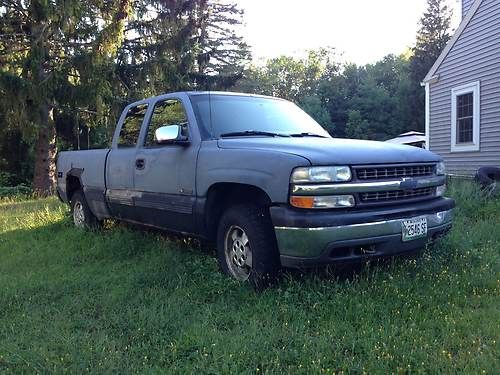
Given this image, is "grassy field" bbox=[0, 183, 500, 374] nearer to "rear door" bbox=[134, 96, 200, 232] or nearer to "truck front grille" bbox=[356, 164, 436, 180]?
"rear door" bbox=[134, 96, 200, 232]

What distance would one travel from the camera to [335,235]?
12.0 ft

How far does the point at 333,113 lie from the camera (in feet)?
167

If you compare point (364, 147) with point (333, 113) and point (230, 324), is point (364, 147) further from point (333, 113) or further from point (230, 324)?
point (333, 113)

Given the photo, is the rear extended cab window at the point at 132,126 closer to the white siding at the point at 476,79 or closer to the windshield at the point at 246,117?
the windshield at the point at 246,117

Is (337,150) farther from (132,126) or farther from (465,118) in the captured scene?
(465,118)

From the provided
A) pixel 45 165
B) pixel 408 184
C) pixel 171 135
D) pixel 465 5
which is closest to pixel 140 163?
pixel 171 135

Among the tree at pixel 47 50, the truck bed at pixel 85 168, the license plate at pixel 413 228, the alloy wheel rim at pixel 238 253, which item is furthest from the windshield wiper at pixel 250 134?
the tree at pixel 47 50

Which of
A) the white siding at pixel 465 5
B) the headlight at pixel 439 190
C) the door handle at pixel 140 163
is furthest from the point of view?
the white siding at pixel 465 5

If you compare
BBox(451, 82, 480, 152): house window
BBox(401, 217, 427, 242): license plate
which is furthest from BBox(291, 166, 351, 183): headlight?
BBox(451, 82, 480, 152): house window

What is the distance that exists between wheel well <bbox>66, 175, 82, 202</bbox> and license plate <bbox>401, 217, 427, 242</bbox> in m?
5.24

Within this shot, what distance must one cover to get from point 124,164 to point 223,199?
1.85 metres

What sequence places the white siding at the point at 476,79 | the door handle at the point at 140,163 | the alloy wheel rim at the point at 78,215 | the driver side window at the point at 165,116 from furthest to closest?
the white siding at the point at 476,79
the alloy wheel rim at the point at 78,215
the door handle at the point at 140,163
the driver side window at the point at 165,116

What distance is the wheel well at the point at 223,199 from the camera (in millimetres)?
4286

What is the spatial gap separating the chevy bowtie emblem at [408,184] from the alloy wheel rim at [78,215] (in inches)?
194
